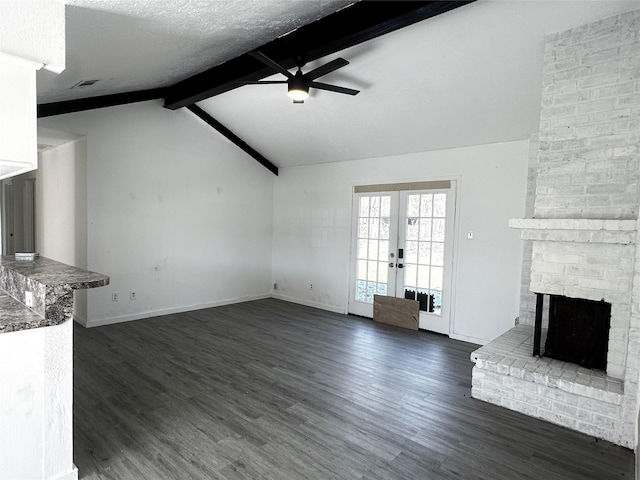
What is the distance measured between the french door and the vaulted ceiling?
76 cm

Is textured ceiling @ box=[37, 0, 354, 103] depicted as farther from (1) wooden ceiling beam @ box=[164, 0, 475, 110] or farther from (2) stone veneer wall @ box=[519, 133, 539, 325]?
(2) stone veneer wall @ box=[519, 133, 539, 325]

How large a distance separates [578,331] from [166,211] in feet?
17.5

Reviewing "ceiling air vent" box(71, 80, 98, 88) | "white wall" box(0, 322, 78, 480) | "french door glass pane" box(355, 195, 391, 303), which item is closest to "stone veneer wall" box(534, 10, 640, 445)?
"french door glass pane" box(355, 195, 391, 303)

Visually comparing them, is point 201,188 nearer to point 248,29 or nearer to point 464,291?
point 248,29

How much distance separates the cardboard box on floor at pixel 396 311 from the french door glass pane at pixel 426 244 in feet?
0.79

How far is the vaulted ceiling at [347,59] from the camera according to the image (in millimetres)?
2697

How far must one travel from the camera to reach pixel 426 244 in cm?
528

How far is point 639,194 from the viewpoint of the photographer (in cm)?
270

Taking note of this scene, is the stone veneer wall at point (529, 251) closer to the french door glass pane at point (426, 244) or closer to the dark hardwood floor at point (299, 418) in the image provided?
the dark hardwood floor at point (299, 418)

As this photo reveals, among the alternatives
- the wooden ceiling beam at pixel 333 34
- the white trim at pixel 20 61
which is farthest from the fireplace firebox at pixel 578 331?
the white trim at pixel 20 61

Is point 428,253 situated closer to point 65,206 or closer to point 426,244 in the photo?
point 426,244

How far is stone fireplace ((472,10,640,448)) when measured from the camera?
107 inches

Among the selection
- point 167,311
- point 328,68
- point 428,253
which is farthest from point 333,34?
point 167,311

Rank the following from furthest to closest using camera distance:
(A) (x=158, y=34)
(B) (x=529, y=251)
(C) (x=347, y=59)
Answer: (B) (x=529, y=251)
(C) (x=347, y=59)
(A) (x=158, y=34)
